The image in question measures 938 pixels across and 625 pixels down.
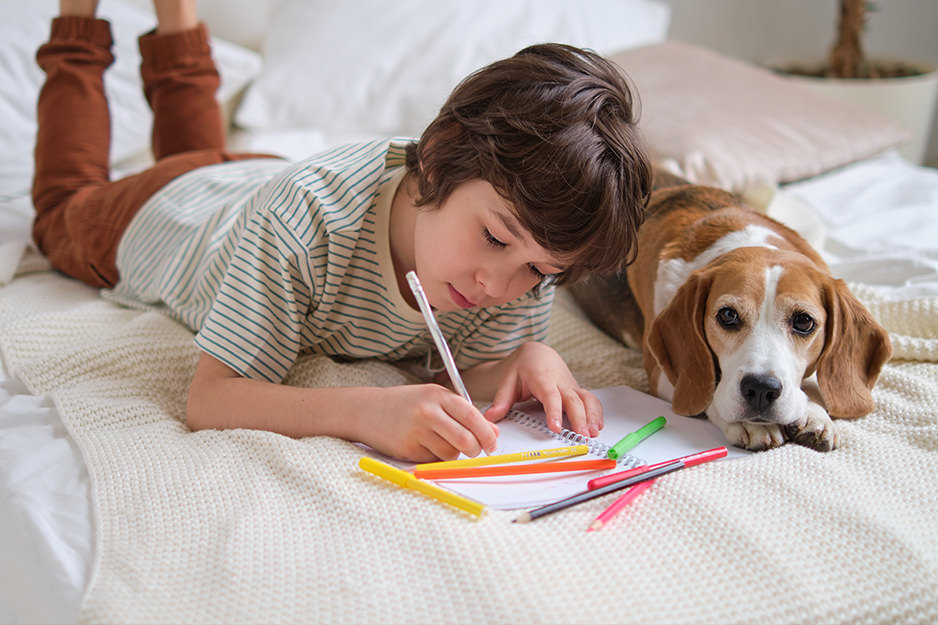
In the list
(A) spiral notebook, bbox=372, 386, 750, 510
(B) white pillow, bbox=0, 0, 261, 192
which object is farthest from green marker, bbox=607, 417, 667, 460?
(B) white pillow, bbox=0, 0, 261, 192

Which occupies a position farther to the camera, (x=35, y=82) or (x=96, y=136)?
(x=35, y=82)

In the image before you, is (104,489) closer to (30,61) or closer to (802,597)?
(802,597)

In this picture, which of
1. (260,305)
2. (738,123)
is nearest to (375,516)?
(260,305)

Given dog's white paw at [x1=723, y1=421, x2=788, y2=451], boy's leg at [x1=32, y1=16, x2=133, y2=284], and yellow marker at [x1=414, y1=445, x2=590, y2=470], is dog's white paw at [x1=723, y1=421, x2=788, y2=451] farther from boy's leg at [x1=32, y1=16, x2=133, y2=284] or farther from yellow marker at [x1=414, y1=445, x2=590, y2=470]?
boy's leg at [x1=32, y1=16, x2=133, y2=284]

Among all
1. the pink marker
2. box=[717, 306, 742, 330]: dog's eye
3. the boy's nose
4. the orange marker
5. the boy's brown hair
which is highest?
the boy's brown hair

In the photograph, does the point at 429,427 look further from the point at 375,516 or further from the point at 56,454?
the point at 56,454

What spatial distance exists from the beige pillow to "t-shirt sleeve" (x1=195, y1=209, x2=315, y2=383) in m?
1.14

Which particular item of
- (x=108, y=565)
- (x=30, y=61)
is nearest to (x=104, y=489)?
(x=108, y=565)

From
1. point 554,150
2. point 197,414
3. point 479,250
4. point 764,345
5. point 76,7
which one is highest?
point 76,7

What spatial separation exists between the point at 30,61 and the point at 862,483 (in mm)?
2117

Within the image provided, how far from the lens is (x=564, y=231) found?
3.03ft

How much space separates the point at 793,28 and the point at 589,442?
323 cm

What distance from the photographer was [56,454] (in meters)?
0.89

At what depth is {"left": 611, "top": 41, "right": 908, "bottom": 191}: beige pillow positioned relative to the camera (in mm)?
1973
